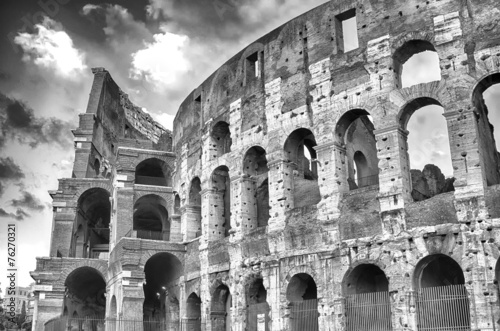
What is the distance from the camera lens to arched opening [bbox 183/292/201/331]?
20188mm

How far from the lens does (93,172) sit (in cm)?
3145

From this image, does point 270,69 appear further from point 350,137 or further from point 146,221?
point 146,221

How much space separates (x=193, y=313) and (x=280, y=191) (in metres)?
6.35

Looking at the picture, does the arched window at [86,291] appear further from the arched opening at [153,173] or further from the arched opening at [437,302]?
the arched opening at [437,302]

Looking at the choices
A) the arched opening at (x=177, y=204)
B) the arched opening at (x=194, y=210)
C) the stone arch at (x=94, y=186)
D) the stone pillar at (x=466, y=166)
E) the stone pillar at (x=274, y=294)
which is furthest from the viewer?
the stone arch at (x=94, y=186)

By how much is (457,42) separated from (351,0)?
3596mm

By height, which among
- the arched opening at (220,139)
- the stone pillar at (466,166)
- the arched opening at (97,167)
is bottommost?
the stone pillar at (466,166)

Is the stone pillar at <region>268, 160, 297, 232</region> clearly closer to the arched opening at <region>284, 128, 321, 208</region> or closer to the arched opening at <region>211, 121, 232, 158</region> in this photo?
the arched opening at <region>284, 128, 321, 208</region>

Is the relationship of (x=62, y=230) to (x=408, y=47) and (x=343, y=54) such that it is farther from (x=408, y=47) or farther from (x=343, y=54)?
(x=408, y=47)

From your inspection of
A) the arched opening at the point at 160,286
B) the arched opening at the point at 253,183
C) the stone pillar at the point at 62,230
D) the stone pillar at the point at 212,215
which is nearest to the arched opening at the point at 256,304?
the arched opening at the point at 253,183

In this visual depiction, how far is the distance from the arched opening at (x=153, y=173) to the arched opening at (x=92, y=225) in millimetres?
2770

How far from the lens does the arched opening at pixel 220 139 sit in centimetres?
2062

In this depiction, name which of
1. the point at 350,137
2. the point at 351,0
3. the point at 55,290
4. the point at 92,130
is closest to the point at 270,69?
the point at 351,0

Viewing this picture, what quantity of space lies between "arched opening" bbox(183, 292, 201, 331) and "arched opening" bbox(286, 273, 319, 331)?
5061mm
